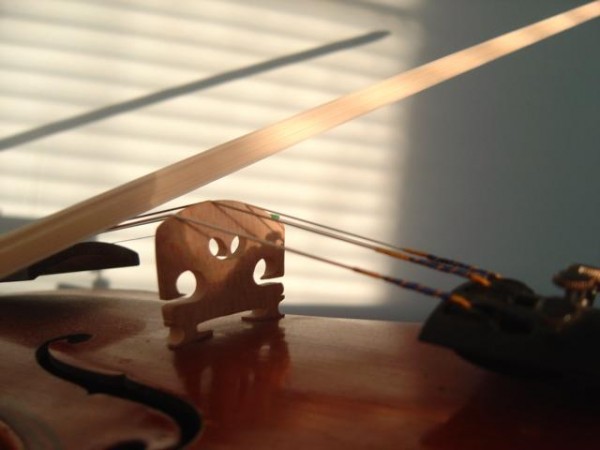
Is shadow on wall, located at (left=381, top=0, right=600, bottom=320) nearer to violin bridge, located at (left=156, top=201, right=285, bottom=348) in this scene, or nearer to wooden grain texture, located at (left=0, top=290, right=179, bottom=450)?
violin bridge, located at (left=156, top=201, right=285, bottom=348)

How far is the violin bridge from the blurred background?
0.48 m

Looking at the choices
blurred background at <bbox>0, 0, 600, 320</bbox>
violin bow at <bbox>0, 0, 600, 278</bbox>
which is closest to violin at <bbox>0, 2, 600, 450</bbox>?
violin bow at <bbox>0, 0, 600, 278</bbox>

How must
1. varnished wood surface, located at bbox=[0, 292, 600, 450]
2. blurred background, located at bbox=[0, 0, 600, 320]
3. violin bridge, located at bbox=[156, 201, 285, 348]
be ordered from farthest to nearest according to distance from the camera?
blurred background, located at bbox=[0, 0, 600, 320]
violin bridge, located at bbox=[156, 201, 285, 348]
varnished wood surface, located at bbox=[0, 292, 600, 450]

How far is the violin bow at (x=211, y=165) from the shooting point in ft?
A: 1.23

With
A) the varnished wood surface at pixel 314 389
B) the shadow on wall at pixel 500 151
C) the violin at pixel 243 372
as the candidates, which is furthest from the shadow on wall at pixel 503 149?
the varnished wood surface at pixel 314 389

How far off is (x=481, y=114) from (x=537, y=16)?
0.20 m

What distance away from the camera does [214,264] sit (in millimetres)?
559

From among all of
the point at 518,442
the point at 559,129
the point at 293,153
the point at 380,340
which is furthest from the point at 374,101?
the point at 559,129

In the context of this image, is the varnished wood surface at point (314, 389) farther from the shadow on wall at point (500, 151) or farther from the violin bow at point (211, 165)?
the shadow on wall at point (500, 151)

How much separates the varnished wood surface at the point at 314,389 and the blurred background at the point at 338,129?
0.49 metres

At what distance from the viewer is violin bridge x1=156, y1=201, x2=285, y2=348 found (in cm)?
53

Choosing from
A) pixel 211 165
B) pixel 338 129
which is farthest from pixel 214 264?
pixel 338 129

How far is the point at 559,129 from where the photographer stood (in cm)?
113

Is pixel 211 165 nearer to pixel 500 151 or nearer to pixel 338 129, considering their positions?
pixel 338 129
